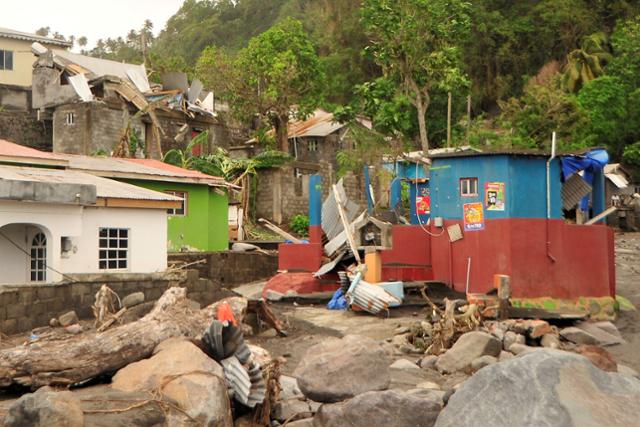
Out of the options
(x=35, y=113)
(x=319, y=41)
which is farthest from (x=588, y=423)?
(x=319, y=41)

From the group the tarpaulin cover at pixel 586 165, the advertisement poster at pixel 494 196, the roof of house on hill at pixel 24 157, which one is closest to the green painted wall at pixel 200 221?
the roof of house on hill at pixel 24 157

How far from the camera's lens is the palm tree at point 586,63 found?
4431 cm

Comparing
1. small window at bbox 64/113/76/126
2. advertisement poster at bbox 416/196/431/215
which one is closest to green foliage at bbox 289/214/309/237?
advertisement poster at bbox 416/196/431/215

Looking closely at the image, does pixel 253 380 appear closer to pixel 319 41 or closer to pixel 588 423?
pixel 588 423

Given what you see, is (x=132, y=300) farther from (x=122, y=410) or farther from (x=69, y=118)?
(x=69, y=118)

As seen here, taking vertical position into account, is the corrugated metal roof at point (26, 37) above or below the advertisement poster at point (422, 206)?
above

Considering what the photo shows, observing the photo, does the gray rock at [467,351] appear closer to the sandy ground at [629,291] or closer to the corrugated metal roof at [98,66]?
the sandy ground at [629,291]

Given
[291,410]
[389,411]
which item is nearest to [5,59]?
[291,410]

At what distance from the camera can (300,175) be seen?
122 feet

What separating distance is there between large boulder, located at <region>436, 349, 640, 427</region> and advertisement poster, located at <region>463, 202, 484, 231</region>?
1298cm

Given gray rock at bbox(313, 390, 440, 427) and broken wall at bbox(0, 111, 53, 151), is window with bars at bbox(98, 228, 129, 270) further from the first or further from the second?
broken wall at bbox(0, 111, 53, 151)

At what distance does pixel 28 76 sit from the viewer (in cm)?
4406

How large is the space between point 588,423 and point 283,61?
35.9 meters

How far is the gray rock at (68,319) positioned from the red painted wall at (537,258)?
10377 millimetres
